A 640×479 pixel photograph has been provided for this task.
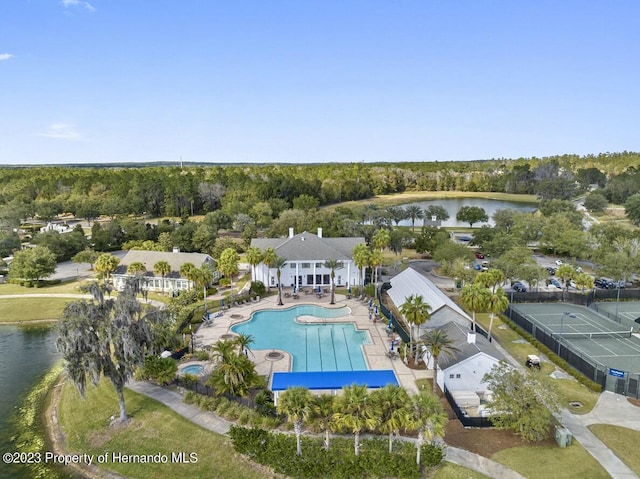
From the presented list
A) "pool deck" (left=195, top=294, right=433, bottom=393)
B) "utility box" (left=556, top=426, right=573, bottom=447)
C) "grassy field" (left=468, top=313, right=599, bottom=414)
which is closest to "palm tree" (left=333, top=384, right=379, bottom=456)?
"pool deck" (left=195, top=294, right=433, bottom=393)

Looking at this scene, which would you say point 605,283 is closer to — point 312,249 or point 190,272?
point 312,249

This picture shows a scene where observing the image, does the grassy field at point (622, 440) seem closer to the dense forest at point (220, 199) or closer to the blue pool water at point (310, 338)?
the blue pool water at point (310, 338)

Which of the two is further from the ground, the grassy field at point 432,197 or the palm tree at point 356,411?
the grassy field at point 432,197

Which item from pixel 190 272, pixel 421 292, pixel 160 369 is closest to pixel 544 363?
pixel 421 292

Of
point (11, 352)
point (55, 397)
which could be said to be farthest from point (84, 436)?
point (11, 352)

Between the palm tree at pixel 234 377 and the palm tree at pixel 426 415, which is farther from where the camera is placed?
the palm tree at pixel 234 377

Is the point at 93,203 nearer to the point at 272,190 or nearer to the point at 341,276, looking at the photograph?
the point at 272,190

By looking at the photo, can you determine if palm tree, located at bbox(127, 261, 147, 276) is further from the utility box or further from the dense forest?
→ the utility box

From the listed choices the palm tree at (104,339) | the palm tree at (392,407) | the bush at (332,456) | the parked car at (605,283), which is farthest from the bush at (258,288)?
the parked car at (605,283)
